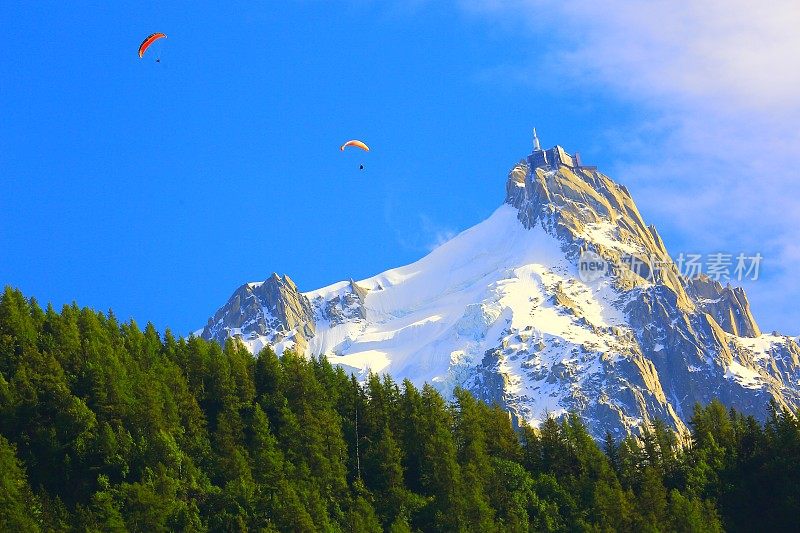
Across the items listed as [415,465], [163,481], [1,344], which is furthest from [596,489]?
[1,344]

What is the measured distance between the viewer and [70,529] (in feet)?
329

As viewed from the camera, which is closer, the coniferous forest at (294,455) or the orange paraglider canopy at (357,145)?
the coniferous forest at (294,455)

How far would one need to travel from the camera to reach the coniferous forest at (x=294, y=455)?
356ft

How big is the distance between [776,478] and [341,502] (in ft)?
132

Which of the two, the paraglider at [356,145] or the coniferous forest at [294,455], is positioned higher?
the paraglider at [356,145]

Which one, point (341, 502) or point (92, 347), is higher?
point (92, 347)

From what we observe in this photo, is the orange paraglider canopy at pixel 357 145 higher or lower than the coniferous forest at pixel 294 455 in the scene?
higher

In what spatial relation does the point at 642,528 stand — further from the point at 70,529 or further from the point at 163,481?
the point at 70,529

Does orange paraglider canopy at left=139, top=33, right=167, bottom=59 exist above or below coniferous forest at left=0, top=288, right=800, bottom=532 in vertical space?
above

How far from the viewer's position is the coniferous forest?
108 meters

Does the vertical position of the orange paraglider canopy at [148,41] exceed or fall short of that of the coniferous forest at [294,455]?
it exceeds it

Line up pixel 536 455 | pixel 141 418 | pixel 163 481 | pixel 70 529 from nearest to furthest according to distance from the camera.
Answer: pixel 70 529, pixel 163 481, pixel 141 418, pixel 536 455

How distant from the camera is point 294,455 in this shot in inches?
4815

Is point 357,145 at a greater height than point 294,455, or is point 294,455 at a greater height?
point 357,145
